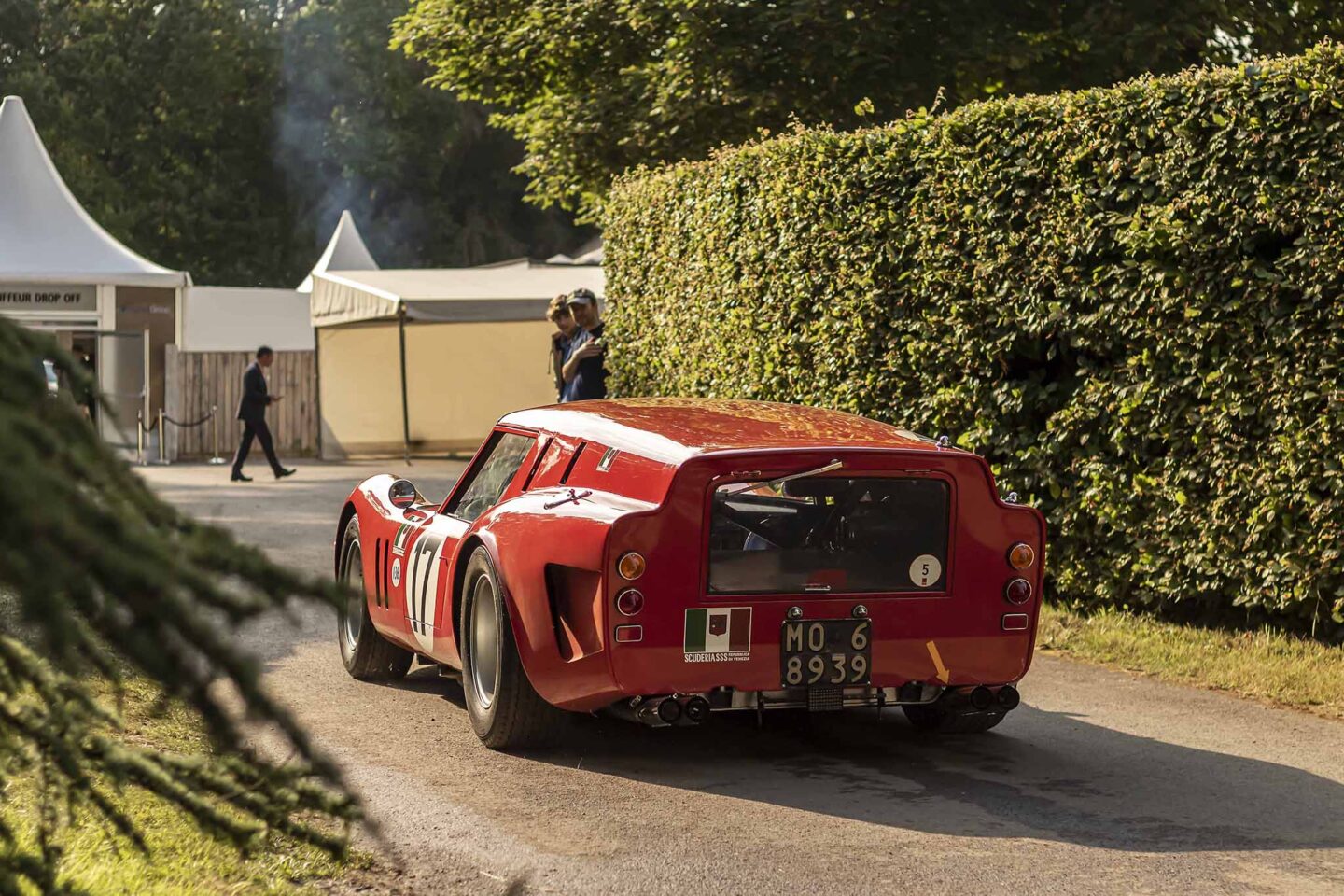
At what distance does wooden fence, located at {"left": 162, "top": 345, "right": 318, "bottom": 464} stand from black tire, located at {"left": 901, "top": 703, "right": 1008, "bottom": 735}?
21.8m

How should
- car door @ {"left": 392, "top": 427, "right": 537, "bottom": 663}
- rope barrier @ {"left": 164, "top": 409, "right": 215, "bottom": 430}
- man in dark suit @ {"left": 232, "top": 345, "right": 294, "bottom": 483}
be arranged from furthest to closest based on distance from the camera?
rope barrier @ {"left": 164, "top": 409, "right": 215, "bottom": 430}
man in dark suit @ {"left": 232, "top": 345, "right": 294, "bottom": 483}
car door @ {"left": 392, "top": 427, "right": 537, "bottom": 663}

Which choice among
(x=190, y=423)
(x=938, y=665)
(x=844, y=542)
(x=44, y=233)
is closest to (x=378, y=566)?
(x=844, y=542)

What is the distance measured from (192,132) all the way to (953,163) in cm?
4569

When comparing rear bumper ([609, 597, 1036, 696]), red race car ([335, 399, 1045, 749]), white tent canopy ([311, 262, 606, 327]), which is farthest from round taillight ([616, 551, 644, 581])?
white tent canopy ([311, 262, 606, 327])

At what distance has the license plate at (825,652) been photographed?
249 inches

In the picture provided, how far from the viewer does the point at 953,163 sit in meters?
10.7

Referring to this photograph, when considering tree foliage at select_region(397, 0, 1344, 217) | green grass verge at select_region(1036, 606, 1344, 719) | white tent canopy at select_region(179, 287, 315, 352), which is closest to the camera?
green grass verge at select_region(1036, 606, 1344, 719)

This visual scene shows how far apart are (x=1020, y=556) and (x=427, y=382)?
22.8 metres

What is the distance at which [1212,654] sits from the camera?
29.7ft

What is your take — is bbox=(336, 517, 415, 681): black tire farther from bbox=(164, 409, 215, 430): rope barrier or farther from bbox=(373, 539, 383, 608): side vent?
bbox=(164, 409, 215, 430): rope barrier

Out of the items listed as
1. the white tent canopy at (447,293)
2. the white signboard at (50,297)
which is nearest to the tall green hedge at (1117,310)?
the white tent canopy at (447,293)

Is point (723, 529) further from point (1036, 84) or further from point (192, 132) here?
point (192, 132)

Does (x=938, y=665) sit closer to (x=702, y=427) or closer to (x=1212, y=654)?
(x=702, y=427)

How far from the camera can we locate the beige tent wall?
28.5 meters
